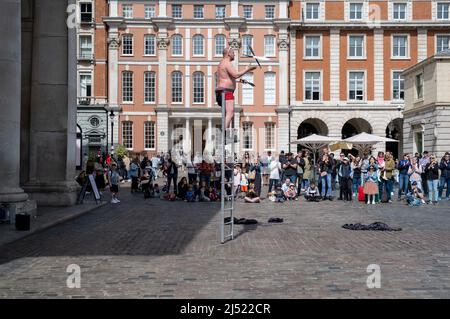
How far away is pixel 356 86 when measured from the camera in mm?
59625

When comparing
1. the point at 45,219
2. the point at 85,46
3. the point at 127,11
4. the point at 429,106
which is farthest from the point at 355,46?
the point at 45,219

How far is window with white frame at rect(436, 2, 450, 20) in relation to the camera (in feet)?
194

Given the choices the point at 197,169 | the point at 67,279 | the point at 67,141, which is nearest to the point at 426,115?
the point at 197,169

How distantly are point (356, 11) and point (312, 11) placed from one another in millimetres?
4589

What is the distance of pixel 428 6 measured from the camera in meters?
59.1

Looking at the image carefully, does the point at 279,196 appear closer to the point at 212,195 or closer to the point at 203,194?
the point at 212,195

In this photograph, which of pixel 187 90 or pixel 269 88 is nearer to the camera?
pixel 187 90

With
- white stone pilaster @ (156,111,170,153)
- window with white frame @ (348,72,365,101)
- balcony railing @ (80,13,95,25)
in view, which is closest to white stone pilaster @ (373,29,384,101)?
window with white frame @ (348,72,365,101)

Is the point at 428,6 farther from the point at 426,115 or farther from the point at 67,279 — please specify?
the point at 67,279

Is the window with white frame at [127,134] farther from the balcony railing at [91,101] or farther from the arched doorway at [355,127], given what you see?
the arched doorway at [355,127]

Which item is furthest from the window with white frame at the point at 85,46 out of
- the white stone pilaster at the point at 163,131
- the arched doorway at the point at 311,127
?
the arched doorway at the point at 311,127

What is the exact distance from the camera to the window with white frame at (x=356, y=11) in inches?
2343

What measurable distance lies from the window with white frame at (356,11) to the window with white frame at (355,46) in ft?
6.64

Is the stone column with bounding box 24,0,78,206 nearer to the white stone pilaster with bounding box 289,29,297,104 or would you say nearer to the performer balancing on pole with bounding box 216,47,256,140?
the performer balancing on pole with bounding box 216,47,256,140
